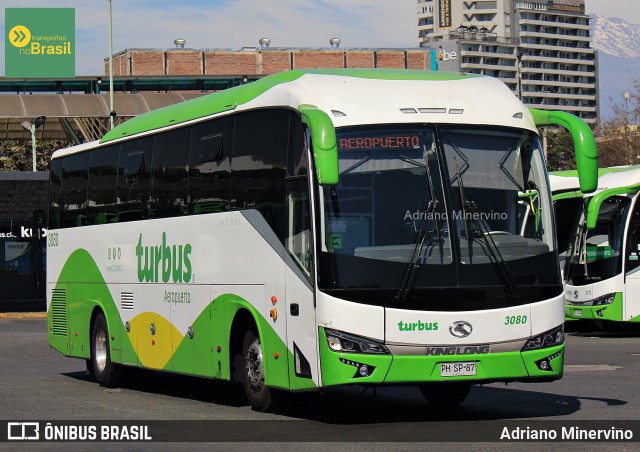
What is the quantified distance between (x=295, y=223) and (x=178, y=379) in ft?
24.3

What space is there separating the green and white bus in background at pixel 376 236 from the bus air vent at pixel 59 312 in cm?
538

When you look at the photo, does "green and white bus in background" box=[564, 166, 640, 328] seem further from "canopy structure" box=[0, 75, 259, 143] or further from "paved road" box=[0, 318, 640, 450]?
Answer: "canopy structure" box=[0, 75, 259, 143]

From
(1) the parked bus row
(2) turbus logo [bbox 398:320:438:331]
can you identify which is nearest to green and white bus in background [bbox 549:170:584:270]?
(1) the parked bus row

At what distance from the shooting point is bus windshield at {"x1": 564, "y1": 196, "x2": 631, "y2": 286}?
86.7 ft

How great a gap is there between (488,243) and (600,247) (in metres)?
15.1

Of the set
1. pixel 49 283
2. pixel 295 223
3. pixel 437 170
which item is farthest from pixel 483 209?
pixel 49 283

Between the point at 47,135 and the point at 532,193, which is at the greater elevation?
the point at 47,135

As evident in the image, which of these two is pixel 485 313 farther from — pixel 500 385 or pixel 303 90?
pixel 500 385

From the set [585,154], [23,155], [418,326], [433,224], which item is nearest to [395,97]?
[433,224]

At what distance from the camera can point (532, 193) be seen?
41.9 feet

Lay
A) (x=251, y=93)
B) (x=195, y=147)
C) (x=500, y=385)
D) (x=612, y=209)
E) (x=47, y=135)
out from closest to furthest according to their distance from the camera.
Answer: (x=251, y=93) → (x=195, y=147) → (x=500, y=385) → (x=612, y=209) → (x=47, y=135)

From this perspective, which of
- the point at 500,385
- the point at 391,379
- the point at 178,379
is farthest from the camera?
the point at 178,379

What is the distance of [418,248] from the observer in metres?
12.1

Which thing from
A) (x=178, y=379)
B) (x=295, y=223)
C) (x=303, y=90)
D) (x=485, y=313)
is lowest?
(x=178, y=379)
